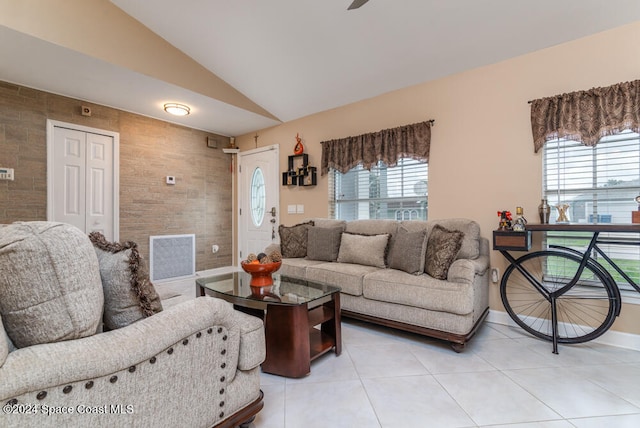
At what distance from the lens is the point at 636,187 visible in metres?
2.44

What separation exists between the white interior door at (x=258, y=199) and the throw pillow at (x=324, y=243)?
1512 mm

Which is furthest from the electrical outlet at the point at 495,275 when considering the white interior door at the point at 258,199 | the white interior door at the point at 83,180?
the white interior door at the point at 83,180

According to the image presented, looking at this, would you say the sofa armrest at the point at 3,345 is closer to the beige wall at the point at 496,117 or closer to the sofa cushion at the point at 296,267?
the sofa cushion at the point at 296,267

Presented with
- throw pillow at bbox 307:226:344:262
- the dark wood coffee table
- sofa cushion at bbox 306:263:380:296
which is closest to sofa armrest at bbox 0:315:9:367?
the dark wood coffee table

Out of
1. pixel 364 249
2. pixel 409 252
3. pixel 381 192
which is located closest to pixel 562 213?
pixel 409 252

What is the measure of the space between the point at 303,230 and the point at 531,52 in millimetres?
2960

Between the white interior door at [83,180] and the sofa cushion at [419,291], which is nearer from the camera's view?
the sofa cushion at [419,291]

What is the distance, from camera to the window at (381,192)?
3658 millimetres

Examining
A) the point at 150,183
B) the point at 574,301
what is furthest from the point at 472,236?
the point at 150,183

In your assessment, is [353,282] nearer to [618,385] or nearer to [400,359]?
[400,359]

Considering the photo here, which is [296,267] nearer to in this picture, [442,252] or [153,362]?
[442,252]

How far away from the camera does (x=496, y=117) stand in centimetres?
303

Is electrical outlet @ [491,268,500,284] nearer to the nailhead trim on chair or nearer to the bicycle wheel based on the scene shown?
the bicycle wheel

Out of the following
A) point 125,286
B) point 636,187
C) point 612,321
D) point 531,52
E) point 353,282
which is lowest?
point 612,321
